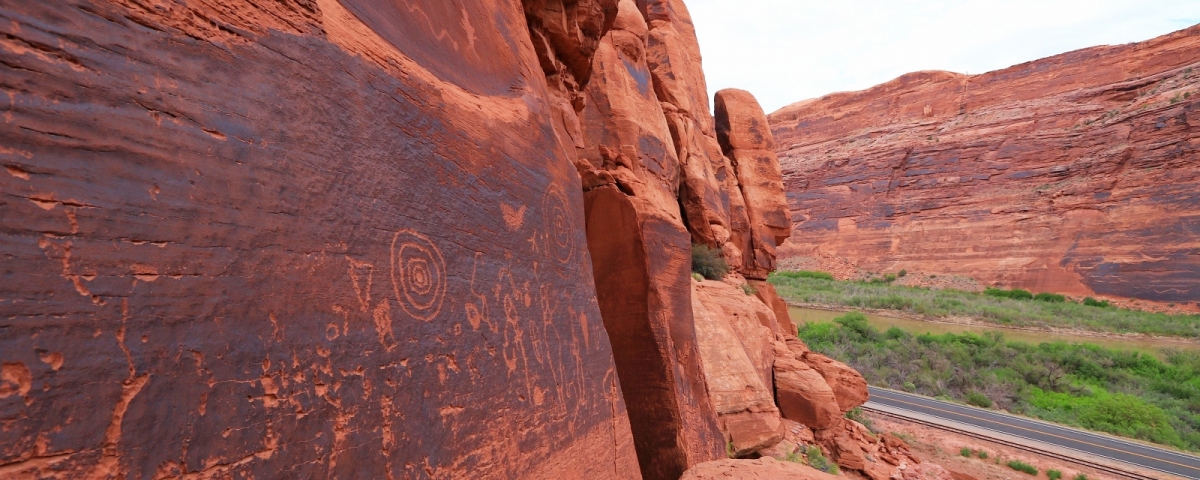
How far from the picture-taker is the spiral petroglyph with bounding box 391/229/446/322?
2508 mm

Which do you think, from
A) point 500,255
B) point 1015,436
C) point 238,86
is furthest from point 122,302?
point 1015,436

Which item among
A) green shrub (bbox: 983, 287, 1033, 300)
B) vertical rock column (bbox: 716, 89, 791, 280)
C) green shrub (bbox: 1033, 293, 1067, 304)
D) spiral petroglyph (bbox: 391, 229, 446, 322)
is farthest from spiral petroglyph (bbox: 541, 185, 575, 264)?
green shrub (bbox: 983, 287, 1033, 300)

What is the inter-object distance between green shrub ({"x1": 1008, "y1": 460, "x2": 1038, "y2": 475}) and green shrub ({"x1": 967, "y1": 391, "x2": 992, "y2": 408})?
20.4 feet

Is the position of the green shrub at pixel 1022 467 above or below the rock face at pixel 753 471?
below

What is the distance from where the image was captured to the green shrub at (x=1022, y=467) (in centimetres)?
1132

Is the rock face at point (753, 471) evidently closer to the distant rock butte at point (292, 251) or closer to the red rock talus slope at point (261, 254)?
the distant rock butte at point (292, 251)

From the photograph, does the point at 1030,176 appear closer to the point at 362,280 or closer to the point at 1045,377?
the point at 1045,377

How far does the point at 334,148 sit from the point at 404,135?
446mm

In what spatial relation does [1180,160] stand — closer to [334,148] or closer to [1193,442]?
[1193,442]

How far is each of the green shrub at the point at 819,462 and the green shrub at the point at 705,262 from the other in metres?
3.41

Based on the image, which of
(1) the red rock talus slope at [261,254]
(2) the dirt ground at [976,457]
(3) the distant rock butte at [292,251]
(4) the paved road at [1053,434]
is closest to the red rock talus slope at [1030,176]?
(4) the paved road at [1053,434]

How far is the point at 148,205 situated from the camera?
1.67m

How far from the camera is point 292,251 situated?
2.07 metres

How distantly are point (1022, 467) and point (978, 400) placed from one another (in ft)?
21.4
